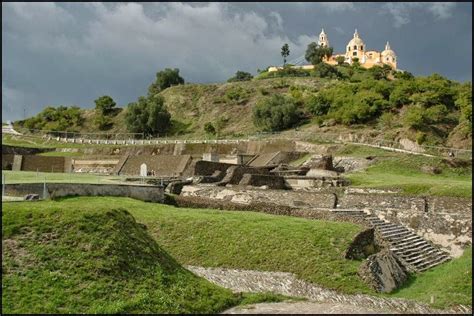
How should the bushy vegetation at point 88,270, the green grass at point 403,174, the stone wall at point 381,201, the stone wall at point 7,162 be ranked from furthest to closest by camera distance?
the stone wall at point 7,162 → the green grass at point 403,174 → the stone wall at point 381,201 → the bushy vegetation at point 88,270

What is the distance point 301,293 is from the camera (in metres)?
12.5

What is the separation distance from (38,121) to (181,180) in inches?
2261

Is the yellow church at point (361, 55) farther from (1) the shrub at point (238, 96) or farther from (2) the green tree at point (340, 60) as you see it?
(1) the shrub at point (238, 96)

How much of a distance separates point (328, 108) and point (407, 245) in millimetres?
41881

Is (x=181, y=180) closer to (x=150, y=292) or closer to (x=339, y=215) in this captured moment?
(x=339, y=215)

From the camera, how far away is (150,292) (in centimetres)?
968

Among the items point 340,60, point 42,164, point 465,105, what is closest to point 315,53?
point 340,60

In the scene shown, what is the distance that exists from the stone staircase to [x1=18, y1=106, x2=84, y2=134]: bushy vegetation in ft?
206

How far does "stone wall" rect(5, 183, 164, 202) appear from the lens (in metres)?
18.2

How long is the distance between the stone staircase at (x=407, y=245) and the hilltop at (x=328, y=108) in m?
23.4

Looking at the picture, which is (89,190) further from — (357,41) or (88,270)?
(357,41)

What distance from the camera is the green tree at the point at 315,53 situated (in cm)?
9812

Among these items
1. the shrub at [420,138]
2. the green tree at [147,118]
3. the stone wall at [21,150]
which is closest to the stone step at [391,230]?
the shrub at [420,138]

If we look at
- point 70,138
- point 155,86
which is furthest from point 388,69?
point 70,138
